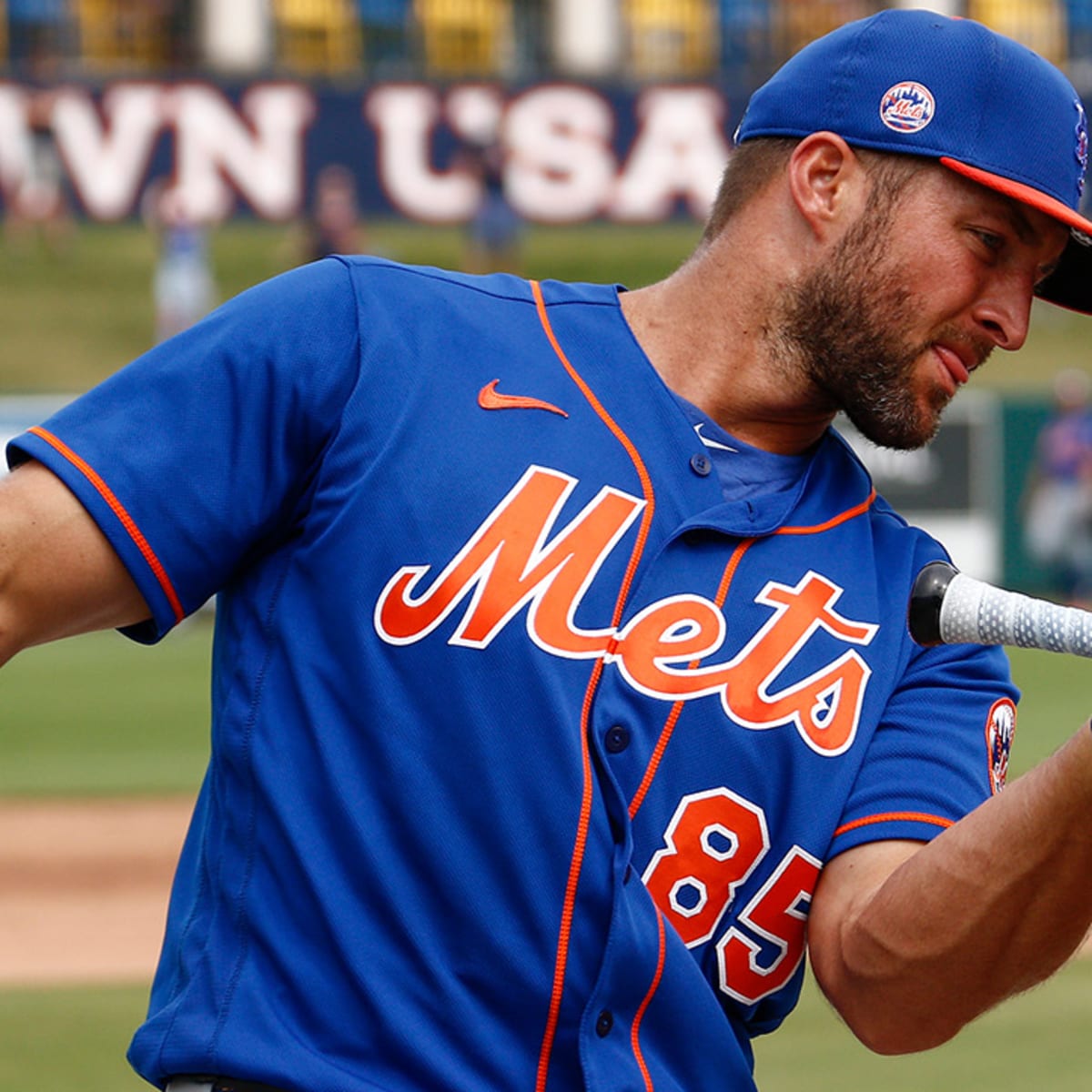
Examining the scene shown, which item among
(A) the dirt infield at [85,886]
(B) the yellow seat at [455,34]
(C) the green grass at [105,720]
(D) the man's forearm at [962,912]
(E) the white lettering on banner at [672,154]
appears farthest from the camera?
(B) the yellow seat at [455,34]

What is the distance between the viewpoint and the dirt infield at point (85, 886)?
6594 millimetres

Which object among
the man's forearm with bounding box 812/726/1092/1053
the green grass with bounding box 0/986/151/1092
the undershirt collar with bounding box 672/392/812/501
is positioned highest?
Result: the undershirt collar with bounding box 672/392/812/501

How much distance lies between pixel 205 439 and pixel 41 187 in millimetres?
21329

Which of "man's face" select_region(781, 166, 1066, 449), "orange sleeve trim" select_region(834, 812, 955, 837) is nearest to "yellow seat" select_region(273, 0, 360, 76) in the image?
"man's face" select_region(781, 166, 1066, 449)

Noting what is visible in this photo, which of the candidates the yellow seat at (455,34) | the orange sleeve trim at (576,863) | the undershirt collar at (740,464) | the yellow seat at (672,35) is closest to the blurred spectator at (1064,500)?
the yellow seat at (672,35)

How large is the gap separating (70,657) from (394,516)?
466 inches

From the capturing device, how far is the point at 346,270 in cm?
217

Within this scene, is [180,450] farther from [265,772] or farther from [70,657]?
[70,657]

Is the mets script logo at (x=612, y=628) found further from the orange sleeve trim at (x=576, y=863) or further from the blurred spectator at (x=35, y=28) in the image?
the blurred spectator at (x=35, y=28)

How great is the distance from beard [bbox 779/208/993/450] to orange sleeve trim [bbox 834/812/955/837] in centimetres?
43

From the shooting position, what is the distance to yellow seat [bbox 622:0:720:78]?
27953 millimetres

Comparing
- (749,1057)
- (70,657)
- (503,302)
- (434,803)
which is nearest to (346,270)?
(503,302)

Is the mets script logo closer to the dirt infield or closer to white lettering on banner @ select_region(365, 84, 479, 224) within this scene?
the dirt infield

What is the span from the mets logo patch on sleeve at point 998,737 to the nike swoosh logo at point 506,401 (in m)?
0.61
